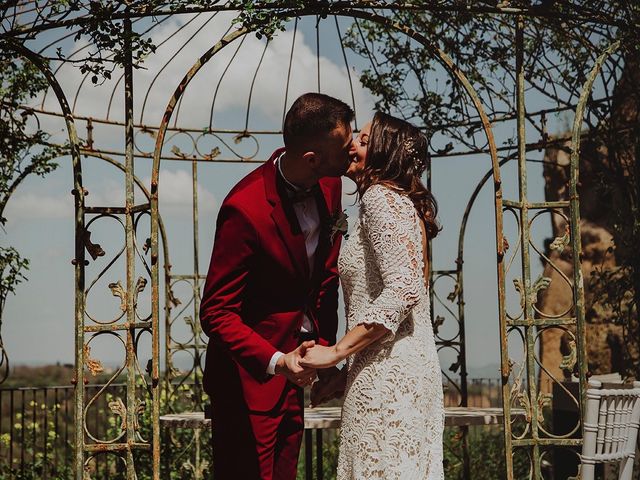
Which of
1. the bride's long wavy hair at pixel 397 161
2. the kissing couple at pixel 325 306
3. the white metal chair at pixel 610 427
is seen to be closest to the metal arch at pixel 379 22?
the white metal chair at pixel 610 427

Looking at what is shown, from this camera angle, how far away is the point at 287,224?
3762mm

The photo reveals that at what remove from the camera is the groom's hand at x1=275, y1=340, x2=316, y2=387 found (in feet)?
11.6

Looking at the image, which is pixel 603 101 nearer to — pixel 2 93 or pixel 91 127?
pixel 91 127

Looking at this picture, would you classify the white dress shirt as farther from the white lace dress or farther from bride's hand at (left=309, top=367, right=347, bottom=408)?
the white lace dress

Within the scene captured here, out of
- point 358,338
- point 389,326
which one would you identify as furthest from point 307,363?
point 389,326

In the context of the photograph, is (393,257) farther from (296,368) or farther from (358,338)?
(296,368)

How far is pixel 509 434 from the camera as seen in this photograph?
517cm

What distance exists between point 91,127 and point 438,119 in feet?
9.39

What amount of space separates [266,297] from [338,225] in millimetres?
444

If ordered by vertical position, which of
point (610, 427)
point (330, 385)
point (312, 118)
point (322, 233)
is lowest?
point (610, 427)

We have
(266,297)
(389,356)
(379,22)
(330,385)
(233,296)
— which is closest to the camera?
(389,356)

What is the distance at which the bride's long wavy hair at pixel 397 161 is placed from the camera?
349 centimetres

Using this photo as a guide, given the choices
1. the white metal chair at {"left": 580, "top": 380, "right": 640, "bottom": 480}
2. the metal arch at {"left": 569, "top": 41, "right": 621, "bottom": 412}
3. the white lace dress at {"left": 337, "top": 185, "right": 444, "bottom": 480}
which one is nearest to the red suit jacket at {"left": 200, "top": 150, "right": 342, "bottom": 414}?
the white lace dress at {"left": 337, "top": 185, "right": 444, "bottom": 480}

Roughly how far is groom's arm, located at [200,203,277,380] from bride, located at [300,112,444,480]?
0.78 ft
